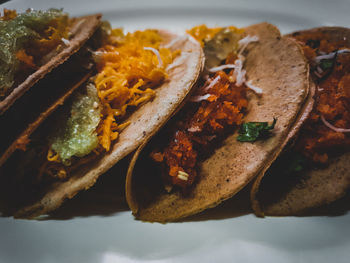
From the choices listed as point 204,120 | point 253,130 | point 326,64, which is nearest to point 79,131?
point 204,120

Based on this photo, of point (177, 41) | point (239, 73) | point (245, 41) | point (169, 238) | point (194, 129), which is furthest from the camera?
point (177, 41)

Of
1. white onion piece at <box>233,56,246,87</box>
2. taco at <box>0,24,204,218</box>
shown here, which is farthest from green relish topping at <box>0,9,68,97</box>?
white onion piece at <box>233,56,246,87</box>

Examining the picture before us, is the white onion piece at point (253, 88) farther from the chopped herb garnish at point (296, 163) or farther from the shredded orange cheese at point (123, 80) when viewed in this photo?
the shredded orange cheese at point (123, 80)

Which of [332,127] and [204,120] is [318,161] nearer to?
[332,127]

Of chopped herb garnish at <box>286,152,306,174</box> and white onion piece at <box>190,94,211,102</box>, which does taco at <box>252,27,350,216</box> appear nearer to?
chopped herb garnish at <box>286,152,306,174</box>

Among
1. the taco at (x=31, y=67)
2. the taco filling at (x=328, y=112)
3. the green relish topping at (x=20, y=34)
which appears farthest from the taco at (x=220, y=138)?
the green relish topping at (x=20, y=34)

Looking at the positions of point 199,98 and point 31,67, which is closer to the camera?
point 31,67

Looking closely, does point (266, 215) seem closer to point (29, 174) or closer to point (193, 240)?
point (193, 240)
